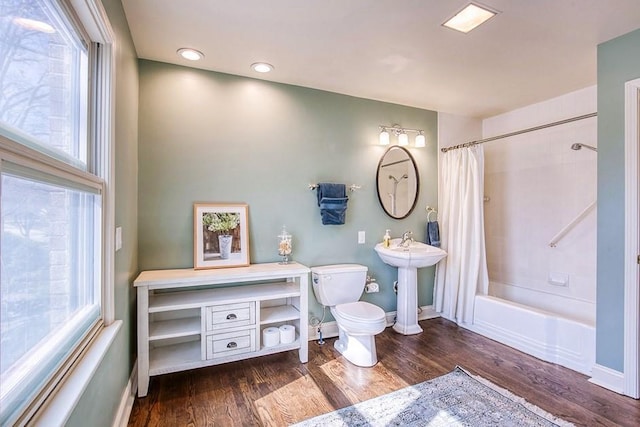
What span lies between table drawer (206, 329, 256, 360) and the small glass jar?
2.18ft

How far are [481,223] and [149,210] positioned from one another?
310 cm

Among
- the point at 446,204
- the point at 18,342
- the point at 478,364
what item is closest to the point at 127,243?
the point at 18,342

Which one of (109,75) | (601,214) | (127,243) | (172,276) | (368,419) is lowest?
(368,419)

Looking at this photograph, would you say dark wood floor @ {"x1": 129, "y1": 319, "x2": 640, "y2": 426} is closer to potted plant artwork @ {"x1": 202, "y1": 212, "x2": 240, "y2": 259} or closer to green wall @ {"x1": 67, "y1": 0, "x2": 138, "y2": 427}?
green wall @ {"x1": 67, "y1": 0, "x2": 138, "y2": 427}

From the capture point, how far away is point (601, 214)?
86.3 inches

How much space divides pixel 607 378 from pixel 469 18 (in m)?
2.56

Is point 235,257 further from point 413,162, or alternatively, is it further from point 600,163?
point 600,163

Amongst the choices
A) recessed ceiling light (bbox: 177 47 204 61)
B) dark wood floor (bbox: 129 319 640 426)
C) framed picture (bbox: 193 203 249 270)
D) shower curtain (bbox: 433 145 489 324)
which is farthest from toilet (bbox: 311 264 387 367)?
recessed ceiling light (bbox: 177 47 204 61)

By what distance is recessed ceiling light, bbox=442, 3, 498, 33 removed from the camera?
179 cm

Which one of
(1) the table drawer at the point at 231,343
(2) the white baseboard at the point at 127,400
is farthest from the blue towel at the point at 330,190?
(2) the white baseboard at the point at 127,400

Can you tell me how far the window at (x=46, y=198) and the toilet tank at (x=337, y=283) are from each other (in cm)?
164

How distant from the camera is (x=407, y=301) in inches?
121

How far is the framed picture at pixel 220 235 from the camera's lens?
246cm

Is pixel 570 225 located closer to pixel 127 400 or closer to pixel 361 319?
pixel 361 319
